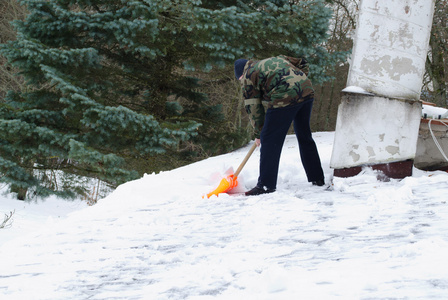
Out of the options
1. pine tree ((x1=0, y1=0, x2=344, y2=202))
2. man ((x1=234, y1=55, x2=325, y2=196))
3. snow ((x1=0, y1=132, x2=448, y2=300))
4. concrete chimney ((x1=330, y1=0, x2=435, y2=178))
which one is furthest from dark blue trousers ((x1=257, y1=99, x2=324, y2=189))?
pine tree ((x1=0, y1=0, x2=344, y2=202))

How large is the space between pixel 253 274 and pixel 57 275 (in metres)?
1.09

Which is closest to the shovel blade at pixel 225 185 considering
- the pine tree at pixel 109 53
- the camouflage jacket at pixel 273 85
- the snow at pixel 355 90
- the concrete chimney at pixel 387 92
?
the camouflage jacket at pixel 273 85

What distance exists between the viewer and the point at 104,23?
6887mm

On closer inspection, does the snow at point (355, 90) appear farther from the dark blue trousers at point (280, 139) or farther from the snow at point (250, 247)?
the snow at point (250, 247)

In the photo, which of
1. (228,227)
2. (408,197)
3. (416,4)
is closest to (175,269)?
(228,227)

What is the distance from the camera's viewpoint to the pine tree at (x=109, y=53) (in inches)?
254

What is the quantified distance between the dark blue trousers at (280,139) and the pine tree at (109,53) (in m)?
2.88

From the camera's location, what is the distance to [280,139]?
3.95m

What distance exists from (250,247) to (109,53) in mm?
6500

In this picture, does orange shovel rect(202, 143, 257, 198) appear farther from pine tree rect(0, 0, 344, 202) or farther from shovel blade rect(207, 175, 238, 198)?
pine tree rect(0, 0, 344, 202)

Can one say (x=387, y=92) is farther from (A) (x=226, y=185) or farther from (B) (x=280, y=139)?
(A) (x=226, y=185)

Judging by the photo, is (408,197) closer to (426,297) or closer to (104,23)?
(426,297)

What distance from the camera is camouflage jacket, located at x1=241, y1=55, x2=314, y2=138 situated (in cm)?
380

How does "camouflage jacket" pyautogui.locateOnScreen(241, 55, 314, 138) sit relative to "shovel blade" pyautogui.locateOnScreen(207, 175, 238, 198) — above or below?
above
